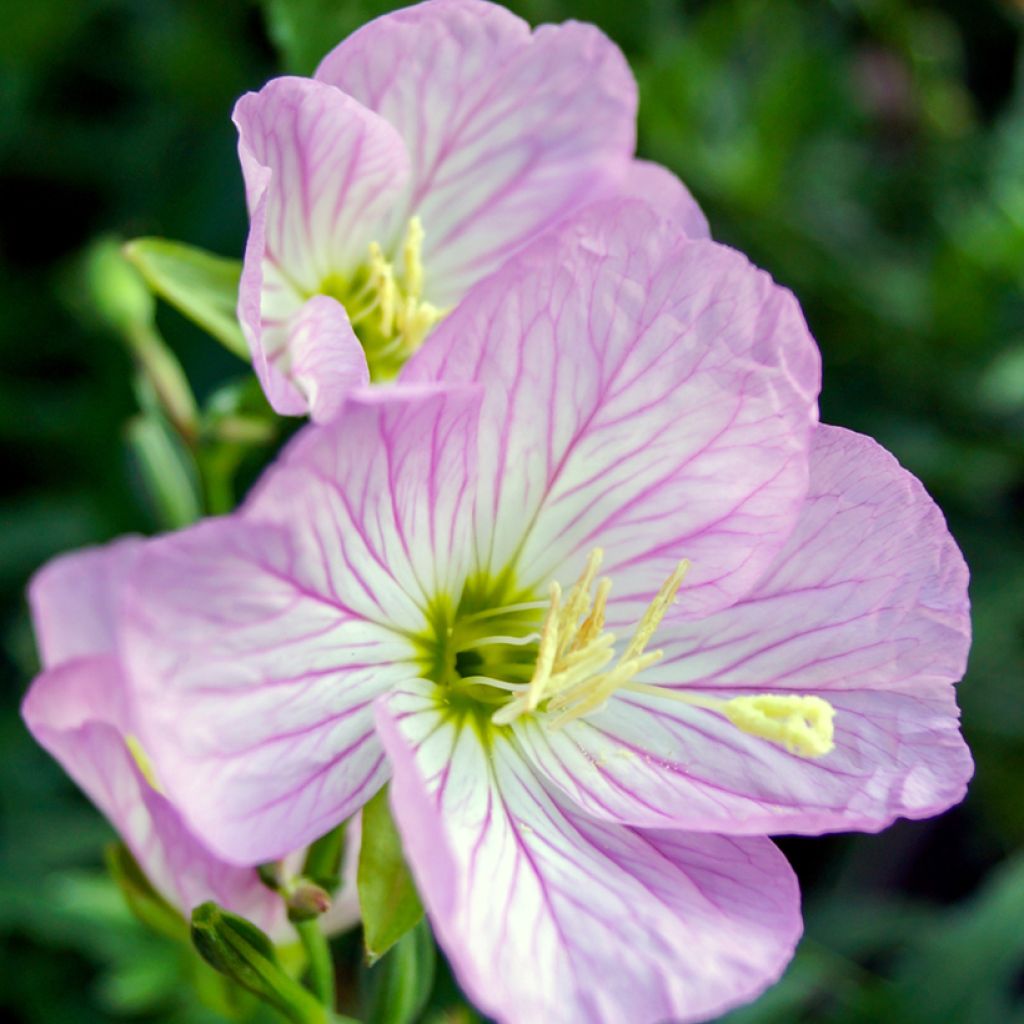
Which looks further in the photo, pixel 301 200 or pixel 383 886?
pixel 301 200

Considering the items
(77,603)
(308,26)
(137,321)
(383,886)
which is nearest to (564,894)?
(383,886)

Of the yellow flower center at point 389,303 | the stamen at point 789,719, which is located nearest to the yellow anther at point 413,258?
the yellow flower center at point 389,303

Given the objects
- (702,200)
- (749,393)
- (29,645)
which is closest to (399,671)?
(749,393)

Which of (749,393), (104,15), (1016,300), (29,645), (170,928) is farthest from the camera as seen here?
(104,15)

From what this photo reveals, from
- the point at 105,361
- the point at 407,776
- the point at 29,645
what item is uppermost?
the point at 407,776

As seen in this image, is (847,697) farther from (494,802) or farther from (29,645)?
(29,645)

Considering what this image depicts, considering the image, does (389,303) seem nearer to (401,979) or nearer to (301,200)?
(301,200)
